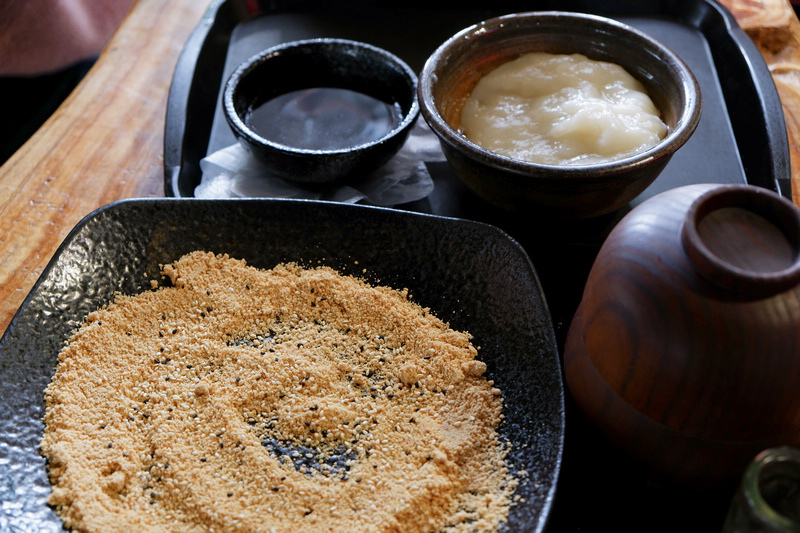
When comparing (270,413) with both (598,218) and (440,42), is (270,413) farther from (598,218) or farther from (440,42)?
(440,42)

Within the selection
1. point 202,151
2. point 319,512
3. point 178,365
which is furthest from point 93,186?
point 319,512

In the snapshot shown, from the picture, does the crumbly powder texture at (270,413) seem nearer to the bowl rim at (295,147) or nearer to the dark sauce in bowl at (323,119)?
the bowl rim at (295,147)

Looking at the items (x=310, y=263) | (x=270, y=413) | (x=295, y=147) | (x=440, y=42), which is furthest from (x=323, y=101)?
(x=270, y=413)

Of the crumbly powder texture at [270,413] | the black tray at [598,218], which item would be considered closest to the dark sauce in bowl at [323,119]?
the black tray at [598,218]

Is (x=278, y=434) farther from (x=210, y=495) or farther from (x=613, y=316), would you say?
(x=613, y=316)

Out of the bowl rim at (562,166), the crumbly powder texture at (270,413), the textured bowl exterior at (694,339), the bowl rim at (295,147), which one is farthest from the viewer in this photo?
the bowl rim at (295,147)

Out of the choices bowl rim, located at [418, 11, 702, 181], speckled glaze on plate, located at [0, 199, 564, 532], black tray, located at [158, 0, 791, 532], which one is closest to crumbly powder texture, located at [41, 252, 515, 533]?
speckled glaze on plate, located at [0, 199, 564, 532]

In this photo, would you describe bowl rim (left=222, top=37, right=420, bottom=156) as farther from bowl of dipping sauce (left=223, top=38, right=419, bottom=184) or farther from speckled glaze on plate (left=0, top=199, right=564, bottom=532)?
speckled glaze on plate (left=0, top=199, right=564, bottom=532)
